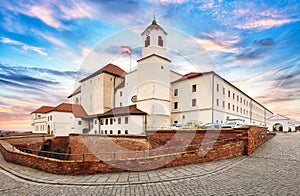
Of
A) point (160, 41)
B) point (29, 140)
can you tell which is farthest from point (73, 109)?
point (160, 41)

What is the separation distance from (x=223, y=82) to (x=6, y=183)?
109 ft

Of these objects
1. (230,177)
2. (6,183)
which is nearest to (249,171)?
(230,177)

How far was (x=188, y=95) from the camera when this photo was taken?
31875mm

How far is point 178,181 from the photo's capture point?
6035 millimetres

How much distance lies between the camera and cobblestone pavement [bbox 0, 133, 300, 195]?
17.2ft

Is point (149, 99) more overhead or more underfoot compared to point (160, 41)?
more underfoot

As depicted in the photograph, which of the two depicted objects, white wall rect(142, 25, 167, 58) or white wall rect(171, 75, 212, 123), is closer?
white wall rect(171, 75, 212, 123)

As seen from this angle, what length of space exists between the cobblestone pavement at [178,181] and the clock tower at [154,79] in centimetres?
2167

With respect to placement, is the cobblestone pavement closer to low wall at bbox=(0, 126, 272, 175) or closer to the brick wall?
low wall at bbox=(0, 126, 272, 175)

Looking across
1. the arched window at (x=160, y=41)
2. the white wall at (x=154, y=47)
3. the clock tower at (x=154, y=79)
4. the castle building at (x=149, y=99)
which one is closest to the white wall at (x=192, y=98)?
the castle building at (x=149, y=99)

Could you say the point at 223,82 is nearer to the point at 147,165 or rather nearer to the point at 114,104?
the point at 114,104

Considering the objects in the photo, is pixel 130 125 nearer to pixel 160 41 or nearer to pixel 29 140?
pixel 29 140

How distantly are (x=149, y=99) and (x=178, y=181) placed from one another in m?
23.8

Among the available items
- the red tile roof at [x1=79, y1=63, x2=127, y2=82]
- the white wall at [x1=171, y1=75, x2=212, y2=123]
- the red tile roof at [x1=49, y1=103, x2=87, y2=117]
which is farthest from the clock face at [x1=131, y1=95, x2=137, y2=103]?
the red tile roof at [x1=49, y1=103, x2=87, y2=117]
